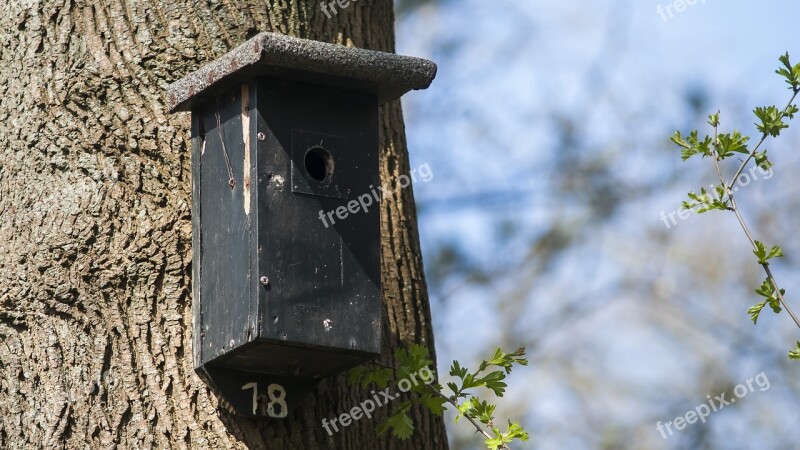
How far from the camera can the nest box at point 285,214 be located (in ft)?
8.36

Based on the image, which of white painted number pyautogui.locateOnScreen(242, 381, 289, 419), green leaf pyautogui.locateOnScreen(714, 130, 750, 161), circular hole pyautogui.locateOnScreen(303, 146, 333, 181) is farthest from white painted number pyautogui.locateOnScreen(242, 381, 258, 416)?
green leaf pyautogui.locateOnScreen(714, 130, 750, 161)

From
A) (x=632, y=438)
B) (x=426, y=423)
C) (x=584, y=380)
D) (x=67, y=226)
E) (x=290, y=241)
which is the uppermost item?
(x=584, y=380)

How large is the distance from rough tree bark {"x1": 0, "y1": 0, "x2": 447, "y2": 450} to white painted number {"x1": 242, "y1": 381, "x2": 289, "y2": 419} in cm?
4

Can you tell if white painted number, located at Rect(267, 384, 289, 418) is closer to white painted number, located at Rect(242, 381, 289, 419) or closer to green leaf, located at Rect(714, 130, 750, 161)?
white painted number, located at Rect(242, 381, 289, 419)

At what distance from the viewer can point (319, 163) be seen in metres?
2.73

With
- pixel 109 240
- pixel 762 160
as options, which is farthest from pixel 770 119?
pixel 109 240

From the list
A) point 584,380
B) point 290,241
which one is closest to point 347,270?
point 290,241

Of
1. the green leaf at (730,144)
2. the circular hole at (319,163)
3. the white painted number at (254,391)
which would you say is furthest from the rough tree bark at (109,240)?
the green leaf at (730,144)

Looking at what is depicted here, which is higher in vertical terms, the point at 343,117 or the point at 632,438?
the point at 632,438

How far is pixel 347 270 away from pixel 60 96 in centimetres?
84

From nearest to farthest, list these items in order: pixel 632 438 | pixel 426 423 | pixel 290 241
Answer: pixel 290 241, pixel 426 423, pixel 632 438

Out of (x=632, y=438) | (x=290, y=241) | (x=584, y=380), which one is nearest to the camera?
(x=290, y=241)

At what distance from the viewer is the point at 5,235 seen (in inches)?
112

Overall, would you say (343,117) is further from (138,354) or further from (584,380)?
(584,380)
